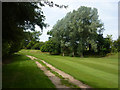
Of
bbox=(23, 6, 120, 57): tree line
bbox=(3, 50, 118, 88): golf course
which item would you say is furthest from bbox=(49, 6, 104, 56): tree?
bbox=(3, 50, 118, 88): golf course

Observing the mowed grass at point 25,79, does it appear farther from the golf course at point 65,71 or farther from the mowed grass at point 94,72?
the mowed grass at point 94,72

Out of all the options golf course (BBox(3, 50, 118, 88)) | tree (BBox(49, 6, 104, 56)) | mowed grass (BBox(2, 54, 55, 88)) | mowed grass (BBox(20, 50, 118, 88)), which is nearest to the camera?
mowed grass (BBox(2, 54, 55, 88))

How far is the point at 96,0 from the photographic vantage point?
762 cm

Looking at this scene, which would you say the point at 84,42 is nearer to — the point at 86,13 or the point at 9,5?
the point at 86,13

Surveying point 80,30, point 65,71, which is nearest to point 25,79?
point 65,71

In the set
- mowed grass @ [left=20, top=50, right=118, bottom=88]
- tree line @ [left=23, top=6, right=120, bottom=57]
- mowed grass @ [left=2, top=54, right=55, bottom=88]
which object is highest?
tree line @ [left=23, top=6, right=120, bottom=57]

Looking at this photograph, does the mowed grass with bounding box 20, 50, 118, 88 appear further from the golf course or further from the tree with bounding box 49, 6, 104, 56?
the tree with bounding box 49, 6, 104, 56

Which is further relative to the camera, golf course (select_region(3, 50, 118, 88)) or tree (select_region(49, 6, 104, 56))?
tree (select_region(49, 6, 104, 56))

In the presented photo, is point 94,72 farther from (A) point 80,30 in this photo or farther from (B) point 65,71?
(A) point 80,30

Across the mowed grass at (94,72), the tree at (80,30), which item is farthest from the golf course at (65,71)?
the tree at (80,30)

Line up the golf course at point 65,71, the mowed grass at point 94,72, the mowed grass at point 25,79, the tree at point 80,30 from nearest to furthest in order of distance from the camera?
the mowed grass at point 25,79 < the golf course at point 65,71 < the mowed grass at point 94,72 < the tree at point 80,30

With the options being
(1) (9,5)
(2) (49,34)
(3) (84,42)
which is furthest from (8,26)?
(2) (49,34)

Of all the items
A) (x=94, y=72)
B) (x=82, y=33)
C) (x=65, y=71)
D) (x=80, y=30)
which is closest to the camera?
(x=94, y=72)

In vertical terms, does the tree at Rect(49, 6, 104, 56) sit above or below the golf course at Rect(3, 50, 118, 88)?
above
